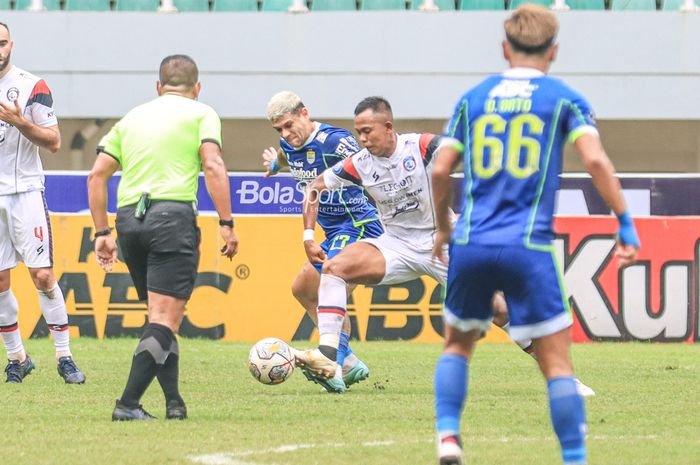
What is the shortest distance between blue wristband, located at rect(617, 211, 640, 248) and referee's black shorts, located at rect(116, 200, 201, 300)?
8.85 ft

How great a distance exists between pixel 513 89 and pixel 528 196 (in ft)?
1.36

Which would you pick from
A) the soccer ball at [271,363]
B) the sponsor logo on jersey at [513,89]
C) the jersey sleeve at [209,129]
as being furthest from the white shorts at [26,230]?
the sponsor logo on jersey at [513,89]

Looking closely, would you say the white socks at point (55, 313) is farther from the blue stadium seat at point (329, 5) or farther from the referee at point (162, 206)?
the blue stadium seat at point (329, 5)

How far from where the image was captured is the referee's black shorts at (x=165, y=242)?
707cm

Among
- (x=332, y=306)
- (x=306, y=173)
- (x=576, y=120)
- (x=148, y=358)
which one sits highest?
(x=576, y=120)

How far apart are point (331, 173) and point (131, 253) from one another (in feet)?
7.52

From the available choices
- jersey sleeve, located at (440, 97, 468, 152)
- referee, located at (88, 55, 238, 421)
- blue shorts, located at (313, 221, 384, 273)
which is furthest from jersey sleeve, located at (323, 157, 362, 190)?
jersey sleeve, located at (440, 97, 468, 152)

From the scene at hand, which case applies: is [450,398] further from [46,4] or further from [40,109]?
[46,4]

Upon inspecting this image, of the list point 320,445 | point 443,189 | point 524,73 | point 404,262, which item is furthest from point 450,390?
point 404,262

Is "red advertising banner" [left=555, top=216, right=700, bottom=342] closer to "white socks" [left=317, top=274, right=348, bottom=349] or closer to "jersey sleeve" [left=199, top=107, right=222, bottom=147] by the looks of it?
"white socks" [left=317, top=274, right=348, bottom=349]

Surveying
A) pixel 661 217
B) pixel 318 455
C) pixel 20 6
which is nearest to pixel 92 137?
pixel 20 6

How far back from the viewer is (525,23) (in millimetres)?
5277

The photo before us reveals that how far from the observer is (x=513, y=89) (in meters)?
5.25

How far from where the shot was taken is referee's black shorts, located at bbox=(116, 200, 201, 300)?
7.07 meters
